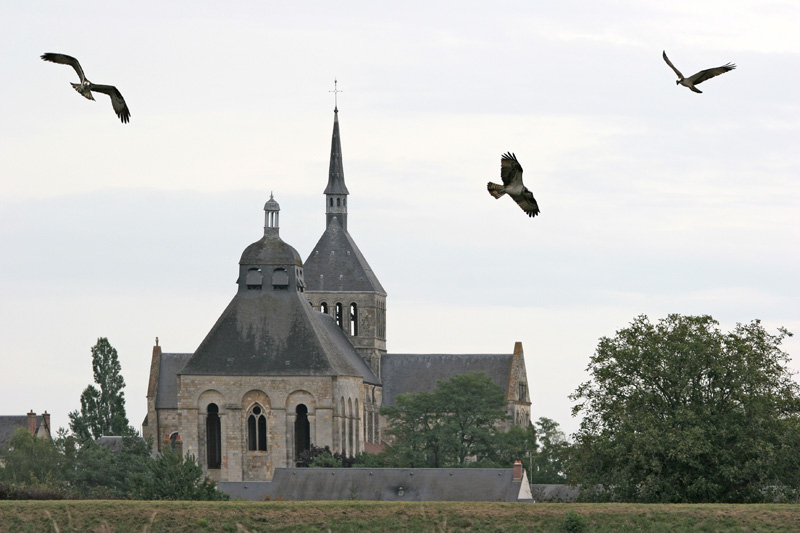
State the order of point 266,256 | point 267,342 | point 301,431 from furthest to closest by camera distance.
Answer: point 266,256
point 267,342
point 301,431

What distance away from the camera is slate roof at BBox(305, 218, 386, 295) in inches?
4737

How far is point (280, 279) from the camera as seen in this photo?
10281cm

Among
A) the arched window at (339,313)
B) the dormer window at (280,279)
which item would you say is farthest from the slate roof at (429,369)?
the dormer window at (280,279)

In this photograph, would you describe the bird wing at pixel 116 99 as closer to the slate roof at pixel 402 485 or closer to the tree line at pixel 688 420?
the tree line at pixel 688 420

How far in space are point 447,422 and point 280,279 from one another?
1251 cm

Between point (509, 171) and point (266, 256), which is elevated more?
point (266, 256)

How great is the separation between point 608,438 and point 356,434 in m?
40.6

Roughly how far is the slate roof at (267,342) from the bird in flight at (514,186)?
70.7 metres

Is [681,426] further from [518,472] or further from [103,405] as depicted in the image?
[103,405]

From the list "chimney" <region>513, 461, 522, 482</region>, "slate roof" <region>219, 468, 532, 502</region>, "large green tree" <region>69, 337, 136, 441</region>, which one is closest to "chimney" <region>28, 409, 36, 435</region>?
"large green tree" <region>69, 337, 136, 441</region>

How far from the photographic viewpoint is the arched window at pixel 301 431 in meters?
99.6

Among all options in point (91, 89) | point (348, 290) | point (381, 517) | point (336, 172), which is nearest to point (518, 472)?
point (381, 517)

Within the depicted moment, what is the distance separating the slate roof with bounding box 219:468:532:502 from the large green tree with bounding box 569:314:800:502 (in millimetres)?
12335

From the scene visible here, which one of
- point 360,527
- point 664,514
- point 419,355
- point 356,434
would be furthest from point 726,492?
point 419,355
